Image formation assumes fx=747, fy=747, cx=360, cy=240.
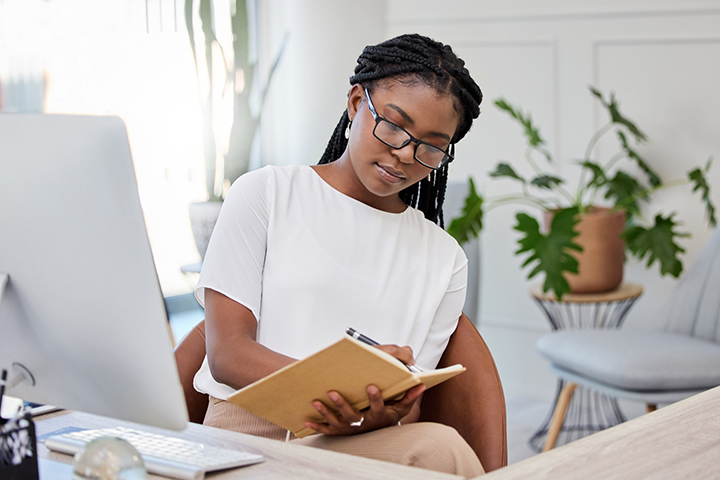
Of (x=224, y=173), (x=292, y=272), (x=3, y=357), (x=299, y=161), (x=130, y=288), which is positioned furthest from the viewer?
(x=299, y=161)

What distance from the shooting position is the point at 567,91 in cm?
336

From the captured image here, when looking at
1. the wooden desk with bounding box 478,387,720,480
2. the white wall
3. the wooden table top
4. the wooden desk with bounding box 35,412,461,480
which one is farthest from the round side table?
the wooden desk with bounding box 35,412,461,480

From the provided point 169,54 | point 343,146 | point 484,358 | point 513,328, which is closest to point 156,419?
point 484,358

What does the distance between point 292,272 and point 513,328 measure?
2534mm

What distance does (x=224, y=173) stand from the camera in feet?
13.1

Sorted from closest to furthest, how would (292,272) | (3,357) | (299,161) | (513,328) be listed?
(3,357), (292,272), (513,328), (299,161)

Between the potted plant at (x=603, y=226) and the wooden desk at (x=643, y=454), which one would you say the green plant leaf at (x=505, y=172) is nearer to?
the potted plant at (x=603, y=226)

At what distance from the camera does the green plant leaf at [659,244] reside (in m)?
2.72

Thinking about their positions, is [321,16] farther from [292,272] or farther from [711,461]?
[711,461]

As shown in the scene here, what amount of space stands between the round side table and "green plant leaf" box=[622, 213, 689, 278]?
0.19 metres

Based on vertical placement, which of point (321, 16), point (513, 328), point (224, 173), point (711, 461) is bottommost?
point (513, 328)

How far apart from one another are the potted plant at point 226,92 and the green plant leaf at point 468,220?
152 centimetres

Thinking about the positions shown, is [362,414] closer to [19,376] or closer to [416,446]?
[416,446]

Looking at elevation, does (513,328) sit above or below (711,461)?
below
